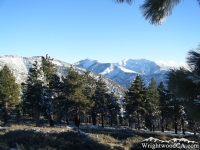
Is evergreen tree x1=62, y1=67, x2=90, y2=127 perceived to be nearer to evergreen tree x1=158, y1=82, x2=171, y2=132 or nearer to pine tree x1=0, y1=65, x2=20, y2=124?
pine tree x1=0, y1=65, x2=20, y2=124

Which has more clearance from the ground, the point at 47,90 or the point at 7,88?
the point at 7,88

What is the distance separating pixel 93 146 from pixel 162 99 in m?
29.6

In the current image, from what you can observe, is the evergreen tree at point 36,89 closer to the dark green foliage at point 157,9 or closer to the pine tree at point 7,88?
the pine tree at point 7,88

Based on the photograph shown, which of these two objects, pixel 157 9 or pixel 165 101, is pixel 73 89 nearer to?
pixel 165 101

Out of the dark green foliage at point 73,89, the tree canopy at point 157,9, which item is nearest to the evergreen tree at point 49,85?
the dark green foliage at point 73,89

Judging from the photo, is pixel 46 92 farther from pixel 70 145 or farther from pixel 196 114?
pixel 196 114

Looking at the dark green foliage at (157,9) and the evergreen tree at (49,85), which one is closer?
the dark green foliage at (157,9)

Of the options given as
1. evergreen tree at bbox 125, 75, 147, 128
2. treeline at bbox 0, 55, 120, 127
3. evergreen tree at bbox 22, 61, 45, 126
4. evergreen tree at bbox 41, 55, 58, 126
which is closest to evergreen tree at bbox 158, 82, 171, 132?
evergreen tree at bbox 125, 75, 147, 128

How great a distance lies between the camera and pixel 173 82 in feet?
10.2

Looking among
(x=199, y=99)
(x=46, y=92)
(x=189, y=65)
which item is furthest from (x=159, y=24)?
(x=46, y=92)

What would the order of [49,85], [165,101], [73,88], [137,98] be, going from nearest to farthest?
[49,85] → [73,88] → [165,101] → [137,98]

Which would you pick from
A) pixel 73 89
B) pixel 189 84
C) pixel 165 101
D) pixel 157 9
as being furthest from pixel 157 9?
pixel 165 101

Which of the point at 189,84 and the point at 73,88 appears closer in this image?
the point at 189,84

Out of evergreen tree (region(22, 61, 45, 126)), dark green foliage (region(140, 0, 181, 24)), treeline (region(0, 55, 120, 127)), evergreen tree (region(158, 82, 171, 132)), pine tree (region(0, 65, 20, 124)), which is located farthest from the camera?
evergreen tree (region(158, 82, 171, 132))
